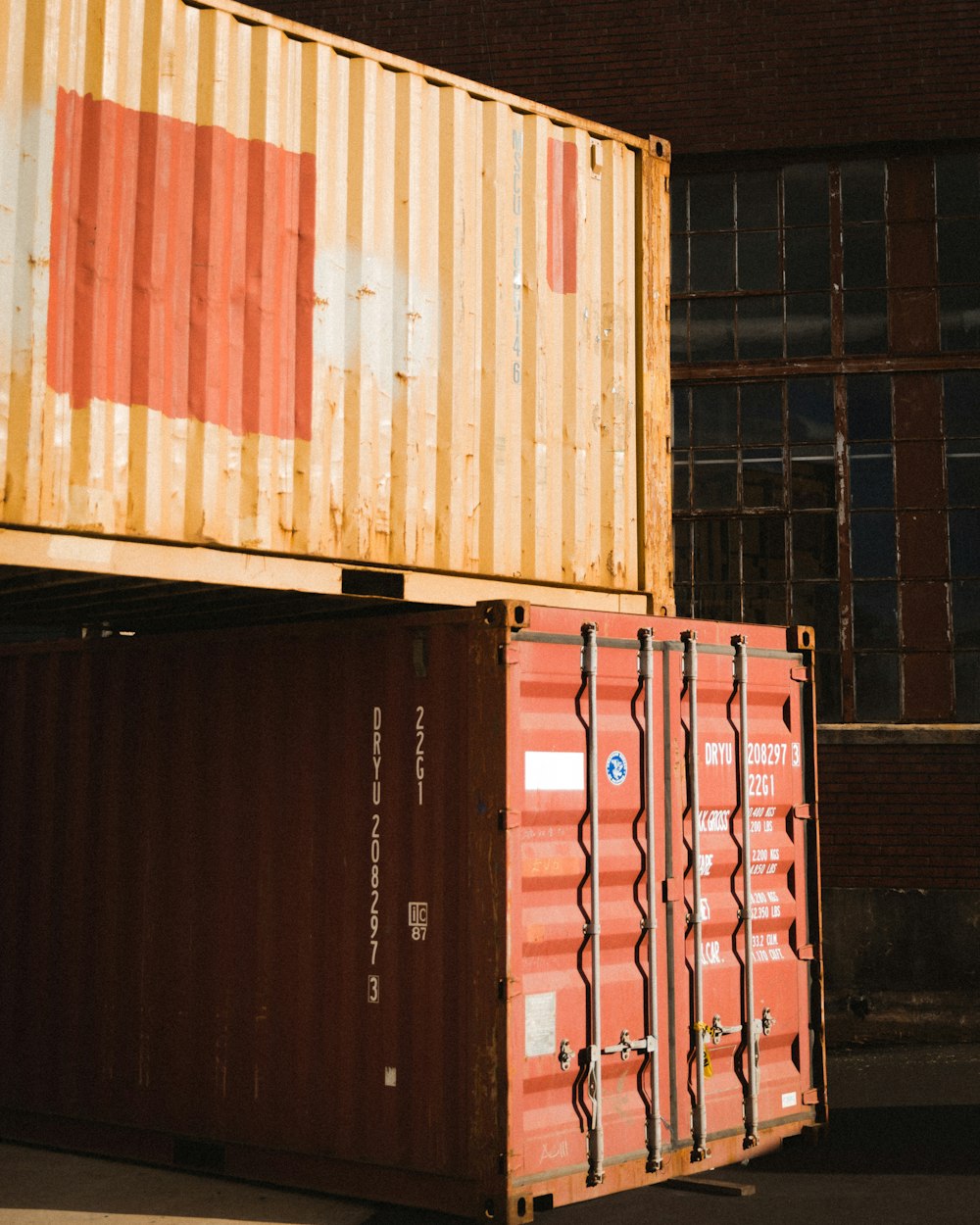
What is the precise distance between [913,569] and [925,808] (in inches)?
87.2

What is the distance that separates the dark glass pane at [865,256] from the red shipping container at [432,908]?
22.0 feet

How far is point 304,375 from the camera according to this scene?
7270mm

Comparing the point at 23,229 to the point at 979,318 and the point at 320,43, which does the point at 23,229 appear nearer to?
the point at 320,43

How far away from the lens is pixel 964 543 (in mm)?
13727

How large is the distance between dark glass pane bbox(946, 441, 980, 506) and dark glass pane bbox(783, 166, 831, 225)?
99.0 inches

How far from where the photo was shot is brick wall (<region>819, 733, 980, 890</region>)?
13.0 m

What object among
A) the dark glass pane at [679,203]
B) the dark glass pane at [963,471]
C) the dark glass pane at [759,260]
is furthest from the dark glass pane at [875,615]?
the dark glass pane at [679,203]

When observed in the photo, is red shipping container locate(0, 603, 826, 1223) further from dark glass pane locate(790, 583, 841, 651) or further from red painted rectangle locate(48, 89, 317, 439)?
dark glass pane locate(790, 583, 841, 651)

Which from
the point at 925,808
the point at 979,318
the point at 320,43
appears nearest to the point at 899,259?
the point at 979,318

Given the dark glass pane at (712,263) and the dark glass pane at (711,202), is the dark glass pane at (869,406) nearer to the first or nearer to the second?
the dark glass pane at (712,263)

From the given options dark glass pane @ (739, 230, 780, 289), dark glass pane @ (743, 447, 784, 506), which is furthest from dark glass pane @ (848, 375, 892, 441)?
dark glass pane @ (739, 230, 780, 289)

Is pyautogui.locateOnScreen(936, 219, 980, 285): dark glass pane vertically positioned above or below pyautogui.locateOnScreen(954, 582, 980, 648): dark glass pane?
above

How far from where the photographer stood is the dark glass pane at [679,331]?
14398mm

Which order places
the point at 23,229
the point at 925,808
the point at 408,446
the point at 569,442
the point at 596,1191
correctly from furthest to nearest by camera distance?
the point at 925,808
the point at 569,442
the point at 408,446
the point at 596,1191
the point at 23,229
